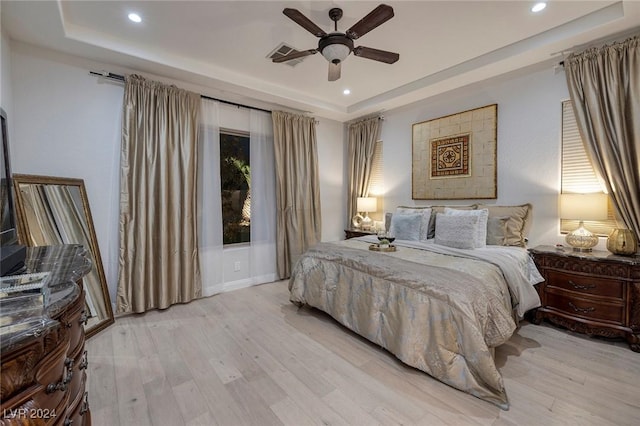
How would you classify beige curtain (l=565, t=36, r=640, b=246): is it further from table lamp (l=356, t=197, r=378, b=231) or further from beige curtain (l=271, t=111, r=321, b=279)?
beige curtain (l=271, t=111, r=321, b=279)

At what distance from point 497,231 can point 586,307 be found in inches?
37.6

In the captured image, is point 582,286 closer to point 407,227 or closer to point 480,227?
point 480,227

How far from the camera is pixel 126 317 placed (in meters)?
2.98

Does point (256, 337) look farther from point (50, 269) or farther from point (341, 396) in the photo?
point (50, 269)

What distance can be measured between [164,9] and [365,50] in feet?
5.50

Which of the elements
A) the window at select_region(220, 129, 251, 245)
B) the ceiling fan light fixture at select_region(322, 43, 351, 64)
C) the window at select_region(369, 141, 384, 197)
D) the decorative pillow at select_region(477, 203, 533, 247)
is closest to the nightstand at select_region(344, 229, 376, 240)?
the window at select_region(369, 141, 384, 197)

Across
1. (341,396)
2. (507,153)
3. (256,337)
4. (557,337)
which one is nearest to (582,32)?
(507,153)

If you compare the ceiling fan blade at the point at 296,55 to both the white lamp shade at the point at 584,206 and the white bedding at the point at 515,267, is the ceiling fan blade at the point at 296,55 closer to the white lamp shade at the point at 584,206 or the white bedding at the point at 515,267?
the white bedding at the point at 515,267

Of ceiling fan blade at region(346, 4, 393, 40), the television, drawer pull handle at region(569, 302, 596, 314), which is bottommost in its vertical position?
drawer pull handle at region(569, 302, 596, 314)

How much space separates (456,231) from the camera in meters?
2.98

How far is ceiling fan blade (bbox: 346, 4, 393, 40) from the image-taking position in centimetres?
184

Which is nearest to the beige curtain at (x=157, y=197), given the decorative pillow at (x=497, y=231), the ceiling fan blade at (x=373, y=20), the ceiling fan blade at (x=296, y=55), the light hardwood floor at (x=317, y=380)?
the light hardwood floor at (x=317, y=380)

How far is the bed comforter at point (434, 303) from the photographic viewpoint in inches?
70.0

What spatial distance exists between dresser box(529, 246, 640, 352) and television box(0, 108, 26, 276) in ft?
12.3
